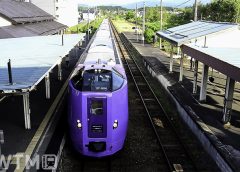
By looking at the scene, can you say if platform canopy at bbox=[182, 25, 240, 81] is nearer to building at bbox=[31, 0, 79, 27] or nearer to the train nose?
the train nose

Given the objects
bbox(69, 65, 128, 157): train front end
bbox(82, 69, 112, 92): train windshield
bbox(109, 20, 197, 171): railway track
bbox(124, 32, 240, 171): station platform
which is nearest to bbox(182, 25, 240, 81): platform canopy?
bbox(124, 32, 240, 171): station platform

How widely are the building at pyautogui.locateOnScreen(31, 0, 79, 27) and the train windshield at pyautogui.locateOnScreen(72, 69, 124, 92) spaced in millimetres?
51123

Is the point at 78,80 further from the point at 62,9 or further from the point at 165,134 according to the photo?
the point at 62,9

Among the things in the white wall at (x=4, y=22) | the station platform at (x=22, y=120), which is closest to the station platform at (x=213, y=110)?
the station platform at (x=22, y=120)

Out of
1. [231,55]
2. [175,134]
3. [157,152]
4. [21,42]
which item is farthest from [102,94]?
[21,42]

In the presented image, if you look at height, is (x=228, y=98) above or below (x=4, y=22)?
below

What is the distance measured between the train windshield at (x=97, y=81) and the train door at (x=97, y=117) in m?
0.38

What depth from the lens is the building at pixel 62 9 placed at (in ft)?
200

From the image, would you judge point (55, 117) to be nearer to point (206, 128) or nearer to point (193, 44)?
point (206, 128)

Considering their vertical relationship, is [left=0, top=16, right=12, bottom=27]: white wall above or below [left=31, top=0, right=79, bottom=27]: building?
below

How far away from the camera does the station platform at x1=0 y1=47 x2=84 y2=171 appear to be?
993 cm

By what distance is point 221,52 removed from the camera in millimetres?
13688

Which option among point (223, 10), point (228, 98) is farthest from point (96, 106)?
point (223, 10)

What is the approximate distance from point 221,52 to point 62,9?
61494mm
